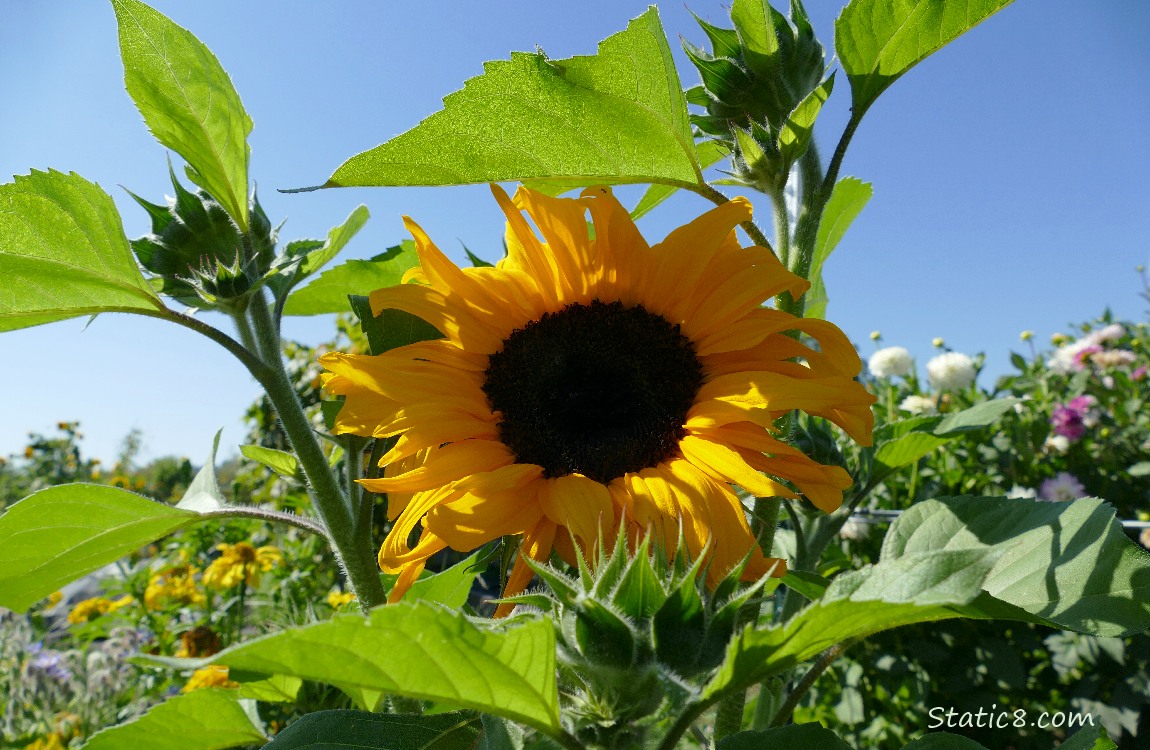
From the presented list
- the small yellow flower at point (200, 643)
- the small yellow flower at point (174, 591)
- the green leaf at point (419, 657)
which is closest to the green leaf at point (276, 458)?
the green leaf at point (419, 657)

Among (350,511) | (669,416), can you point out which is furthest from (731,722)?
(350,511)

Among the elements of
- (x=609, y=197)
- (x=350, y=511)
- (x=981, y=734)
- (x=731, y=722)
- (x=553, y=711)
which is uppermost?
(x=609, y=197)

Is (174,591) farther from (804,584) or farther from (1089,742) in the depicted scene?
(1089,742)

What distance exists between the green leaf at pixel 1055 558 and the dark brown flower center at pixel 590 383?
276 millimetres

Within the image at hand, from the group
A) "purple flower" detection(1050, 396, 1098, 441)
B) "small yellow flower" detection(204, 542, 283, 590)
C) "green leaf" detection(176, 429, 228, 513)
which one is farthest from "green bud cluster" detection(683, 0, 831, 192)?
"small yellow flower" detection(204, 542, 283, 590)

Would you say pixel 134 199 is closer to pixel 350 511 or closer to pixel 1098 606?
pixel 350 511

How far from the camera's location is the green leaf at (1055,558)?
1.99ft

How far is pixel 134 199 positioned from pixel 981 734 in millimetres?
2314

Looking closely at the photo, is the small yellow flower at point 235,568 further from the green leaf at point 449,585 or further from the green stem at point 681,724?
the green stem at point 681,724

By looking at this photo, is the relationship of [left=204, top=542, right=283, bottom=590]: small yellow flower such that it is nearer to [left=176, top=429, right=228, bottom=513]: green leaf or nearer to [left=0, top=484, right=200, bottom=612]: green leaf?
[left=176, top=429, right=228, bottom=513]: green leaf

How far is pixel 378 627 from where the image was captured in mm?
357

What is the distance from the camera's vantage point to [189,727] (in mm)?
723

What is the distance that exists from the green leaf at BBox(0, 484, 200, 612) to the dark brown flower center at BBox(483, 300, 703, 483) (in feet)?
1.26

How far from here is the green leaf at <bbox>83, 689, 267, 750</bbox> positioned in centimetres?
63
